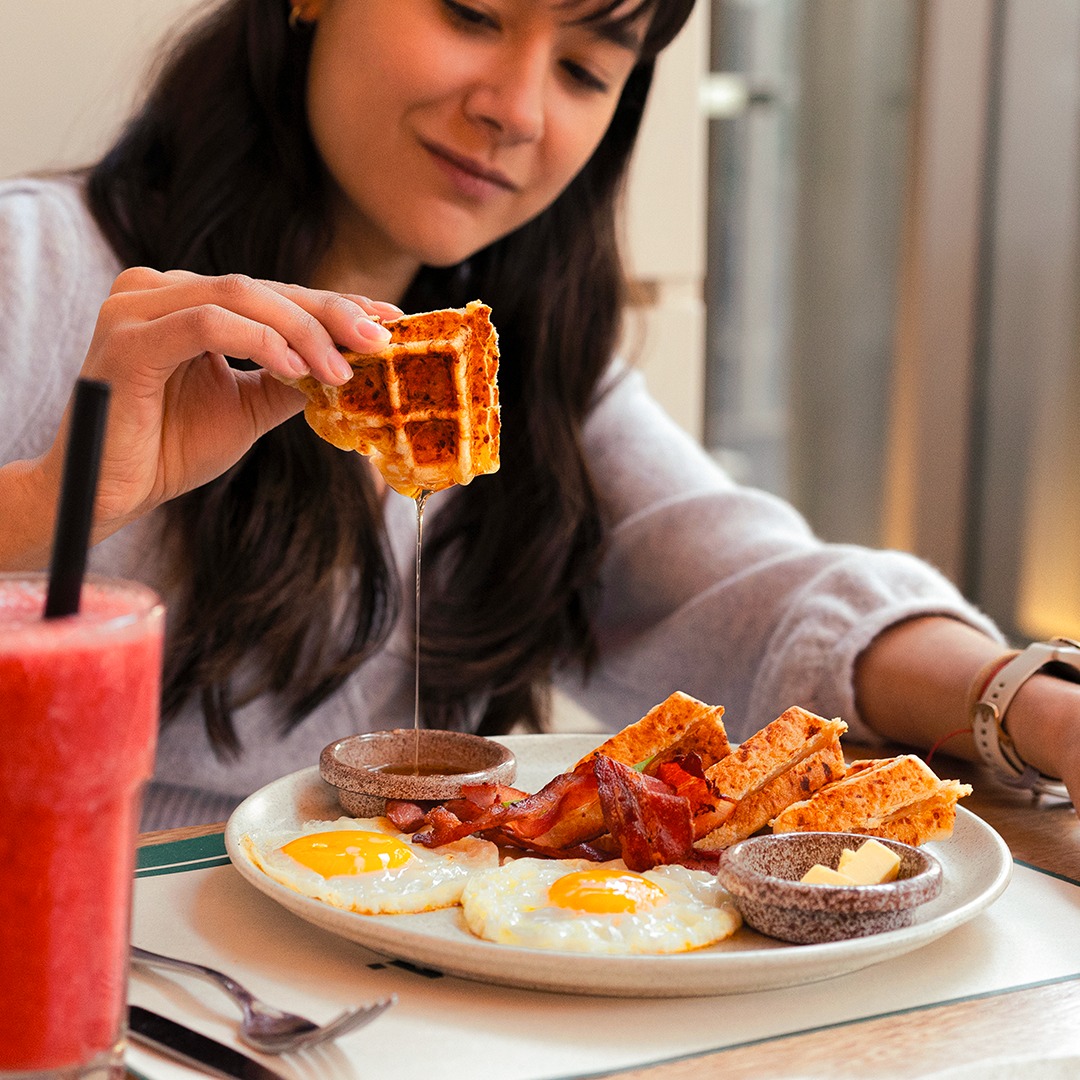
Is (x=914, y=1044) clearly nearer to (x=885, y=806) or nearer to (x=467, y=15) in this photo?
(x=885, y=806)

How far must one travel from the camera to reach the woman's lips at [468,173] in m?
1.79

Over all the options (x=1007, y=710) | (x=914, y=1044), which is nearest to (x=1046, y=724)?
(x=1007, y=710)

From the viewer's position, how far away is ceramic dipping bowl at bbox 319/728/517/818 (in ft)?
3.59

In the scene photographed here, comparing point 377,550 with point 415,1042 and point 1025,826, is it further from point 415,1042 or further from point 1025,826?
point 415,1042

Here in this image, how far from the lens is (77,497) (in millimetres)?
640

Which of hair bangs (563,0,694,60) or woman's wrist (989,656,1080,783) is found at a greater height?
hair bangs (563,0,694,60)

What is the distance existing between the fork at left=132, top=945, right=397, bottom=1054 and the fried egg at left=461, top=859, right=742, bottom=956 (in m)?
0.12

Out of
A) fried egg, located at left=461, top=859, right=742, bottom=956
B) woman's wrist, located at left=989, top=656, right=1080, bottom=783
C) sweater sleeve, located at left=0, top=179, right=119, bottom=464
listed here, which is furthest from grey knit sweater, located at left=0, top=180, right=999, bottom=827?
fried egg, located at left=461, top=859, right=742, bottom=956

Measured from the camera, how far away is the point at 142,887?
3.39ft

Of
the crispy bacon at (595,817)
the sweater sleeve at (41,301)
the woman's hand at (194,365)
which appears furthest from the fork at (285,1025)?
the sweater sleeve at (41,301)

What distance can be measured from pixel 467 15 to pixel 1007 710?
108cm

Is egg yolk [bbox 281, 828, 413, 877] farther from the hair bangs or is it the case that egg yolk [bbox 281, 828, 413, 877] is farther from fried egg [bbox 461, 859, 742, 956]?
the hair bangs

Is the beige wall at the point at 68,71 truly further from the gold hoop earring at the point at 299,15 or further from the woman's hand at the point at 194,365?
the woman's hand at the point at 194,365

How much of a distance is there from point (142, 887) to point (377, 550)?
3.06ft
